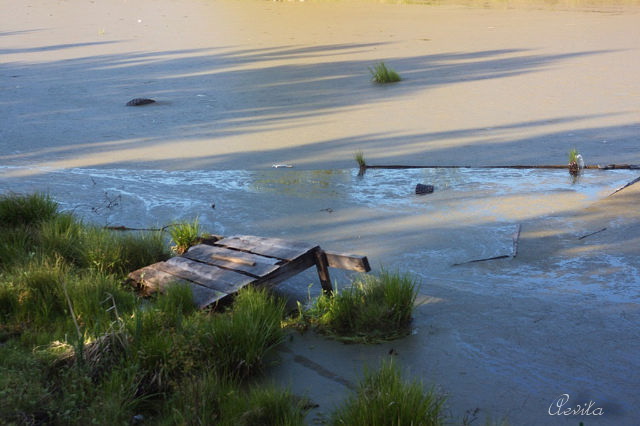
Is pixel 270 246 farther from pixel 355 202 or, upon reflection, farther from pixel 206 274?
pixel 355 202

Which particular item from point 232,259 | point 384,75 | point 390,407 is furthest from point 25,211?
point 384,75

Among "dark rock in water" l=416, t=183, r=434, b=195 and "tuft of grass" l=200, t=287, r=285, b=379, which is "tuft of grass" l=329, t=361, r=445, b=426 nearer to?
"tuft of grass" l=200, t=287, r=285, b=379

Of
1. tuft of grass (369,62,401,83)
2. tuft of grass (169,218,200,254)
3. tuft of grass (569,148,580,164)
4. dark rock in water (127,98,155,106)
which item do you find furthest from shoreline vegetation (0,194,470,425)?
tuft of grass (369,62,401,83)

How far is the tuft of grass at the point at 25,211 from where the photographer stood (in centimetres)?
414

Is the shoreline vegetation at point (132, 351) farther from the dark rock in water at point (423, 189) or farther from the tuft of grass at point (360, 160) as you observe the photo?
the tuft of grass at point (360, 160)

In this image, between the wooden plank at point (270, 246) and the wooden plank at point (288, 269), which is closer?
the wooden plank at point (288, 269)

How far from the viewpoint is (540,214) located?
446 centimetres

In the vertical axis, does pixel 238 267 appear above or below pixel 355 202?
below

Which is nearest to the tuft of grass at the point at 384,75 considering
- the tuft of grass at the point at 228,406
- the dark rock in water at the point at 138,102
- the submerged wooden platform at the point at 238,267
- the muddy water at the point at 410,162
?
the muddy water at the point at 410,162

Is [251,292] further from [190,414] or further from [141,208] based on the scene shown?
[141,208]

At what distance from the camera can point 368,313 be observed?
312cm

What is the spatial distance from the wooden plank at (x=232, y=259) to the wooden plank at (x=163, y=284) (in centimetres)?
20

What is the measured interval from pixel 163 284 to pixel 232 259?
35 centimetres

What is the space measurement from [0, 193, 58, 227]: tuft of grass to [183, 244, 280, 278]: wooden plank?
94 cm
